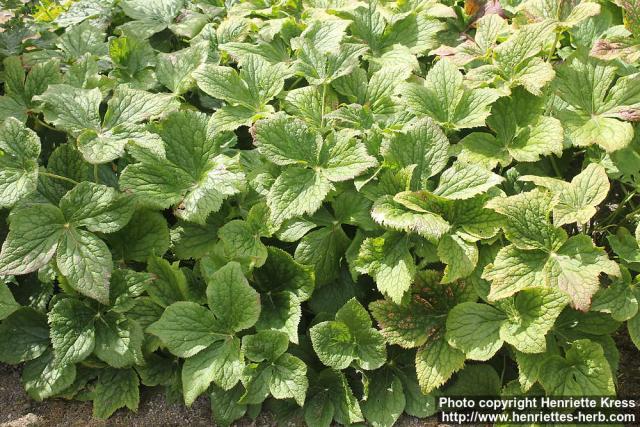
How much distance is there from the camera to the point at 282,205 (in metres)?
2.37

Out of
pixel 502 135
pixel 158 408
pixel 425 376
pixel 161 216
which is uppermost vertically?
pixel 502 135

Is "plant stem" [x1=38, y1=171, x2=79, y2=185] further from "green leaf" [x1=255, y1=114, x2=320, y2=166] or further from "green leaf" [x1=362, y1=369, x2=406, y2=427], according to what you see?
"green leaf" [x1=362, y1=369, x2=406, y2=427]

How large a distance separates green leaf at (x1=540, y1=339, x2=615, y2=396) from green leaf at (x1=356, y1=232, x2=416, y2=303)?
572mm

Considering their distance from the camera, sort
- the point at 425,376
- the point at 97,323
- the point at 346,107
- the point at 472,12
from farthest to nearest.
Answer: the point at 472,12
the point at 346,107
the point at 97,323
the point at 425,376

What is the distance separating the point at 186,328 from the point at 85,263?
1.40 ft

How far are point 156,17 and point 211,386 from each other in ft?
6.45

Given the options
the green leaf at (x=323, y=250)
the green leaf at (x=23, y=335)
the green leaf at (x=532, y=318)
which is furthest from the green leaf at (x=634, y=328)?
the green leaf at (x=23, y=335)

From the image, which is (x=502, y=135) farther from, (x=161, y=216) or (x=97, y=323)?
(x=97, y=323)

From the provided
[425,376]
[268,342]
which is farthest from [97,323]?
[425,376]

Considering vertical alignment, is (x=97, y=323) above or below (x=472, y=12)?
below

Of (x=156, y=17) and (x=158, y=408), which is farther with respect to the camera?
(x=156, y=17)

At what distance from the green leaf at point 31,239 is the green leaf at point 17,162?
0.07m

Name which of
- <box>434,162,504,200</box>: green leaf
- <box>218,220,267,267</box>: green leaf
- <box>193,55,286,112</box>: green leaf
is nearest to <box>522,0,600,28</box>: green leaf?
<box>434,162,504,200</box>: green leaf

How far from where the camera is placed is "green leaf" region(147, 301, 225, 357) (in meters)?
2.29
